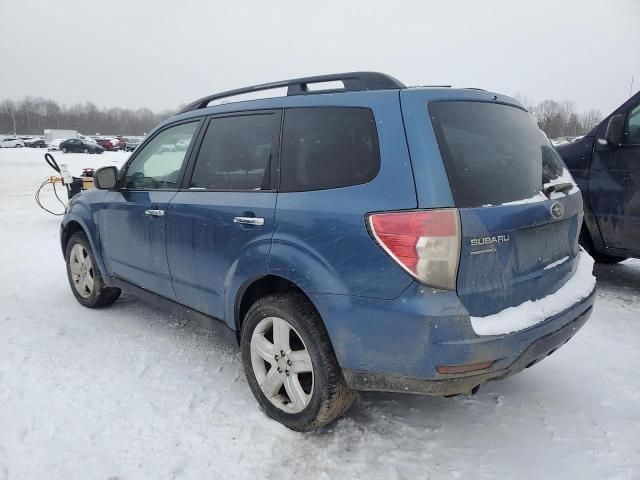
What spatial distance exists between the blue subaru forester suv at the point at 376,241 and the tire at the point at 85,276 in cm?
163

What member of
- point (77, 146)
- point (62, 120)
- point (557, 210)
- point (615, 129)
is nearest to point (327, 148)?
point (557, 210)

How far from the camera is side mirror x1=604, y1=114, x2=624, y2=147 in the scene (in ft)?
15.1

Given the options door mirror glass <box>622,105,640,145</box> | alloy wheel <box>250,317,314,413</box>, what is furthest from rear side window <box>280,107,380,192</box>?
door mirror glass <box>622,105,640,145</box>

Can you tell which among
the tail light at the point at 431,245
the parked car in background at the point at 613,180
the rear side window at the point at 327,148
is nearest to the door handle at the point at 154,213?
the rear side window at the point at 327,148

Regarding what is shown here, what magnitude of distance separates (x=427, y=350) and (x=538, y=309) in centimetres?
66

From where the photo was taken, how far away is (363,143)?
230 cm

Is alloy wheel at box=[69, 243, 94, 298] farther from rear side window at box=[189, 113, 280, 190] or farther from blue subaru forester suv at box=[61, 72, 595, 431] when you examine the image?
rear side window at box=[189, 113, 280, 190]

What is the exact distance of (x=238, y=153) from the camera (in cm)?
296

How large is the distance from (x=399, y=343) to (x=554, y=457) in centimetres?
109

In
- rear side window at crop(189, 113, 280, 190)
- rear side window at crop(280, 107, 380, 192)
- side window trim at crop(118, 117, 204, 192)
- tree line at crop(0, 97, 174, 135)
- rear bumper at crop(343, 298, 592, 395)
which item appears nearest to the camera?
rear bumper at crop(343, 298, 592, 395)

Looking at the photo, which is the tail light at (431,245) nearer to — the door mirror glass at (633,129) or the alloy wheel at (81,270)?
the alloy wheel at (81,270)

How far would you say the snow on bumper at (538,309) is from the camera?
6.83ft

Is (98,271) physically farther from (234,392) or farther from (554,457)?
(554,457)

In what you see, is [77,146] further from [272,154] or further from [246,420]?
[246,420]
